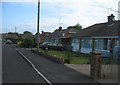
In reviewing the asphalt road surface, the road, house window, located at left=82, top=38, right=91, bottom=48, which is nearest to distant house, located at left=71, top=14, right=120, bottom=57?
house window, located at left=82, top=38, right=91, bottom=48

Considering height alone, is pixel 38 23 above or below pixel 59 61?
above

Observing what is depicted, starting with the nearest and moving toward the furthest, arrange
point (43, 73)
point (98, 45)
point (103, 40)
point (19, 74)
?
point (19, 74), point (43, 73), point (103, 40), point (98, 45)

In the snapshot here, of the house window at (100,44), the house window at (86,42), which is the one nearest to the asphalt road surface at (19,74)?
the house window at (100,44)

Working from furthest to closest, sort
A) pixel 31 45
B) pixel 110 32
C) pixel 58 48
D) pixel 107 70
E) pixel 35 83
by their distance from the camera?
1. pixel 31 45
2. pixel 58 48
3. pixel 110 32
4. pixel 107 70
5. pixel 35 83

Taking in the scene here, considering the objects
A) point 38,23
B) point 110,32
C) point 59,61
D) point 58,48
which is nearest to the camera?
point 59,61

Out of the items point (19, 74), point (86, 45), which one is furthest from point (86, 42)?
point (19, 74)

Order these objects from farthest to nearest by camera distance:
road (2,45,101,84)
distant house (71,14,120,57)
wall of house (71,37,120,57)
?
wall of house (71,37,120,57) → distant house (71,14,120,57) → road (2,45,101,84)

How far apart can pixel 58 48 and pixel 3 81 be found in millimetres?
41337

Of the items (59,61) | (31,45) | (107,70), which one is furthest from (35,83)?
(31,45)

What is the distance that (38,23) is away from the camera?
44469 mm

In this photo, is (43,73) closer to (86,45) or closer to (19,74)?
(19,74)

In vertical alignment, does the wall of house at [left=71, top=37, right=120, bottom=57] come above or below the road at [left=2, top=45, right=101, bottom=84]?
above

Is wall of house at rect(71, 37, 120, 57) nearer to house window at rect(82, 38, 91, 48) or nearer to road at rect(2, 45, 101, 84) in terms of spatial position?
house window at rect(82, 38, 91, 48)

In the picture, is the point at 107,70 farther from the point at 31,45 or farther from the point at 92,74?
the point at 31,45
